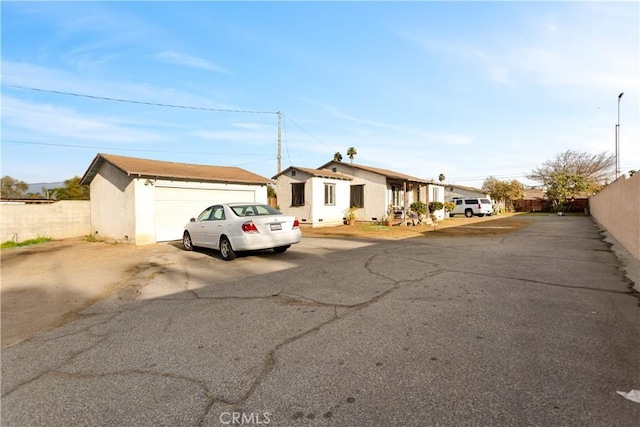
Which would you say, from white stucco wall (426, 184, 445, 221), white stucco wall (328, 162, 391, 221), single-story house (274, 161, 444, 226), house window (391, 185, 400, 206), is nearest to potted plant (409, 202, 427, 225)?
single-story house (274, 161, 444, 226)

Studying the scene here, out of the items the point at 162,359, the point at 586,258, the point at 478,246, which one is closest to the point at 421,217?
the point at 478,246

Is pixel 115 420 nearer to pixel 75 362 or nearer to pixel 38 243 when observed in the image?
pixel 75 362

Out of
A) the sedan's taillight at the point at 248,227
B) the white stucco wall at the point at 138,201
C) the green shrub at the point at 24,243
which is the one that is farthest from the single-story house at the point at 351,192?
the green shrub at the point at 24,243

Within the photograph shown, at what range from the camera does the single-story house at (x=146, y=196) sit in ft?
42.4

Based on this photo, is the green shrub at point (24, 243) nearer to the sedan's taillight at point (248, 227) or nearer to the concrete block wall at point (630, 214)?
the sedan's taillight at point (248, 227)

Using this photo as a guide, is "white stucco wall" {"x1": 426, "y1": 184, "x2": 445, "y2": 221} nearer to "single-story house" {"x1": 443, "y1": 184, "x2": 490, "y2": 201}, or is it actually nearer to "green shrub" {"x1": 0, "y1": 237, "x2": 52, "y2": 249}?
"single-story house" {"x1": 443, "y1": 184, "x2": 490, "y2": 201}

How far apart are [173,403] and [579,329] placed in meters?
4.26

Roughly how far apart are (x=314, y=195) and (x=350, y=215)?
3.06m

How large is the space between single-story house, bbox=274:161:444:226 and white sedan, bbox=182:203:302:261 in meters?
10.8

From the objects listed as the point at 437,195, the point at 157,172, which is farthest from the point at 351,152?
the point at 157,172

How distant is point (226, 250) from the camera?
909cm

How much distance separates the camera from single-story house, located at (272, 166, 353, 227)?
2042cm

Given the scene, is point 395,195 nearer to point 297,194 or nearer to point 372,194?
point 372,194

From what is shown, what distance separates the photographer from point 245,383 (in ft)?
9.56
